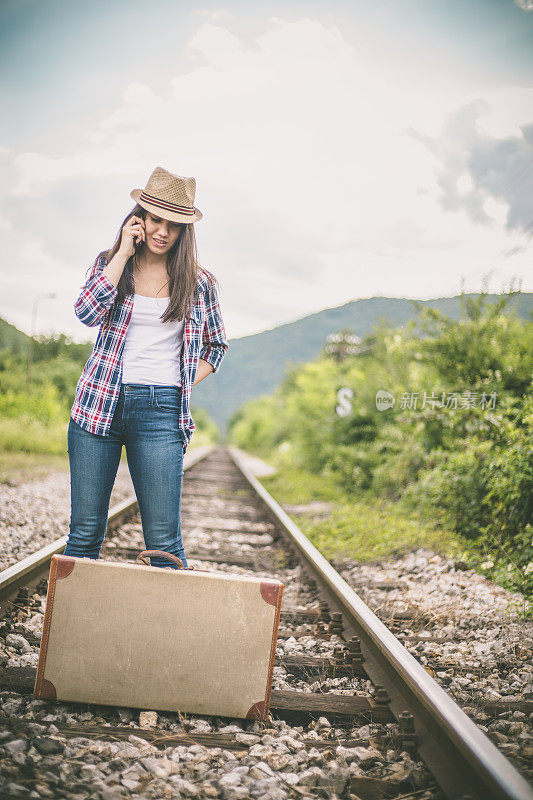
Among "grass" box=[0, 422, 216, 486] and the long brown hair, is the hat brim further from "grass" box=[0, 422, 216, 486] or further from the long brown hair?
"grass" box=[0, 422, 216, 486]

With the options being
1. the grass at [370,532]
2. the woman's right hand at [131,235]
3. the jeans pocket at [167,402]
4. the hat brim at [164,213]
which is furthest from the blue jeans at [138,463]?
the grass at [370,532]

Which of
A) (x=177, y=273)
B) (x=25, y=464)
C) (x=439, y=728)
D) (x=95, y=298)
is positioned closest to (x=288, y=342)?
(x=25, y=464)

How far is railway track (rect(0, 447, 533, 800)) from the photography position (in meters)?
1.52

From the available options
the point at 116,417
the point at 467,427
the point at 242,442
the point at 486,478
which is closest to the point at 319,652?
the point at 116,417

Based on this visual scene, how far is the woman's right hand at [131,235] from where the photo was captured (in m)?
2.08

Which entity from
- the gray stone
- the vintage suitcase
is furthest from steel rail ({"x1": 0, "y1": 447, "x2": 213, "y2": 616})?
the gray stone

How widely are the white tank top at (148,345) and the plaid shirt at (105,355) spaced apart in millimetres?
29

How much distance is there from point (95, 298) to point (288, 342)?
358ft

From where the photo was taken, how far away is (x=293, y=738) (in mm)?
1877

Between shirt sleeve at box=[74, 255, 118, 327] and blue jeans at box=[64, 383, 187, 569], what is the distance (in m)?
0.27

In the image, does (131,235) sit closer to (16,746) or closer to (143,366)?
(143,366)

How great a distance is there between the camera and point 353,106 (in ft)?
25.3

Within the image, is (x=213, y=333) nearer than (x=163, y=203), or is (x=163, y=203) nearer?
(x=163, y=203)

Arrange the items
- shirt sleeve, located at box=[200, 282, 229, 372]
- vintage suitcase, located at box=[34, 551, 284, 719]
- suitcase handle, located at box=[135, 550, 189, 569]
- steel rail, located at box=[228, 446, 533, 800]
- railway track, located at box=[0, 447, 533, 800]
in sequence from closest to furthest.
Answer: steel rail, located at box=[228, 446, 533, 800] → railway track, located at box=[0, 447, 533, 800] → vintage suitcase, located at box=[34, 551, 284, 719] → suitcase handle, located at box=[135, 550, 189, 569] → shirt sleeve, located at box=[200, 282, 229, 372]
